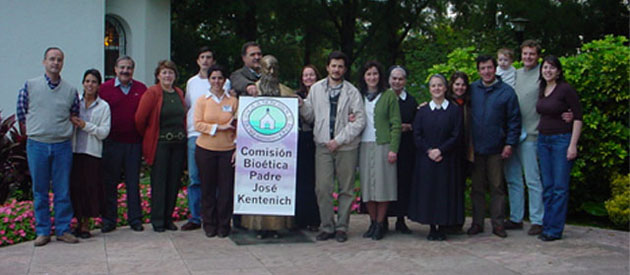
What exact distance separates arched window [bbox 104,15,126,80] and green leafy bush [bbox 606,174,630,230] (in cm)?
962

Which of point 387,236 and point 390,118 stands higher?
point 390,118

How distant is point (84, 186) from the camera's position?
7.24 m

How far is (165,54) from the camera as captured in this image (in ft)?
46.0

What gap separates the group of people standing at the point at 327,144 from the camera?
7031mm

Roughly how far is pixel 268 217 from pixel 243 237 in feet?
1.27

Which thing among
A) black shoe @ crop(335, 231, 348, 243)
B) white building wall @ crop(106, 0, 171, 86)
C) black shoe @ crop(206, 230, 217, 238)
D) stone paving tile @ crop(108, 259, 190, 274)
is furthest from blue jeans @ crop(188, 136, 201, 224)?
white building wall @ crop(106, 0, 171, 86)

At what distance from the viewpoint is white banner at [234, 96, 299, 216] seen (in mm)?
7094

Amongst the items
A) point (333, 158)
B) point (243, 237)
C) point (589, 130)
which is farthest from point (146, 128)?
point (589, 130)

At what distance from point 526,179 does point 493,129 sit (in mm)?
816

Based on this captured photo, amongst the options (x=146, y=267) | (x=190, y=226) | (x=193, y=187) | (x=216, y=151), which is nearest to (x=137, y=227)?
(x=190, y=226)

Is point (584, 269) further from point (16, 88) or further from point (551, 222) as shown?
point (16, 88)

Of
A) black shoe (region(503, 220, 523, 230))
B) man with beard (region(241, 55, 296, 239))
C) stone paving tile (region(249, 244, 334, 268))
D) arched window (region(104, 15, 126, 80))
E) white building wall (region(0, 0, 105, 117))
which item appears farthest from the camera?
arched window (region(104, 15, 126, 80))

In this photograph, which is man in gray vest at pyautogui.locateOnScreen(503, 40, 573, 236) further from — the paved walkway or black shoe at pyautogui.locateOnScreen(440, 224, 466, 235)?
black shoe at pyautogui.locateOnScreen(440, 224, 466, 235)

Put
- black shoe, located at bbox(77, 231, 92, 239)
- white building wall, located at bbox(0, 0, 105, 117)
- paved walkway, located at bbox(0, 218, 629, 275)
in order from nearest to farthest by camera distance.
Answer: paved walkway, located at bbox(0, 218, 629, 275)
black shoe, located at bbox(77, 231, 92, 239)
white building wall, located at bbox(0, 0, 105, 117)
